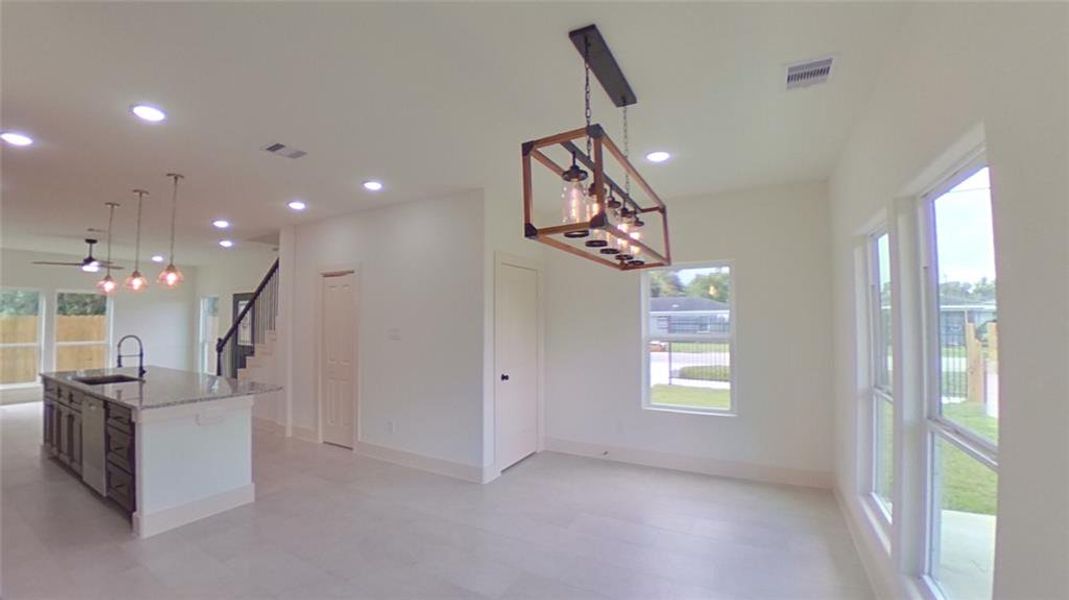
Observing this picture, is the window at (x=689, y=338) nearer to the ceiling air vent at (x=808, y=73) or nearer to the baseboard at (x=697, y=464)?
the baseboard at (x=697, y=464)

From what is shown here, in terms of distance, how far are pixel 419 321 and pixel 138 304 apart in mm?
8147

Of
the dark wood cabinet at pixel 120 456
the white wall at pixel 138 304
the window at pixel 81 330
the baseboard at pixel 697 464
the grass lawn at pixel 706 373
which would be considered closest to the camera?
the dark wood cabinet at pixel 120 456

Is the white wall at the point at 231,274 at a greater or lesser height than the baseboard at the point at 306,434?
greater

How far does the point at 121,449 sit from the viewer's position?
3.40 meters

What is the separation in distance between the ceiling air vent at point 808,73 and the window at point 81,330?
11.7 metres

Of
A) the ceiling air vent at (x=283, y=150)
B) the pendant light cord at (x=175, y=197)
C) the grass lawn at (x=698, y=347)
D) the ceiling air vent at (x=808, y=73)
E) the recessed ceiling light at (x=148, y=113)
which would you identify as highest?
the ceiling air vent at (x=808, y=73)

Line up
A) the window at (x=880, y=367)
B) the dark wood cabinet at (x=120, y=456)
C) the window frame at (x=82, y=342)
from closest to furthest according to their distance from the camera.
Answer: the window at (x=880, y=367)
the dark wood cabinet at (x=120, y=456)
the window frame at (x=82, y=342)

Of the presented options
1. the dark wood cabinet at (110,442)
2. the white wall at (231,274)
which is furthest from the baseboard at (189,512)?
the white wall at (231,274)

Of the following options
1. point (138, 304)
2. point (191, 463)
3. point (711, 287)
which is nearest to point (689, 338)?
point (711, 287)

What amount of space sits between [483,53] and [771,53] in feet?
4.48

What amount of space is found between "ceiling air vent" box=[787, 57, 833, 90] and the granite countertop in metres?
4.20

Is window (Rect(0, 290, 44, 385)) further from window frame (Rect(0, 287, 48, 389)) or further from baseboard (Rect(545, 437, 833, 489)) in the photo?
baseboard (Rect(545, 437, 833, 489))

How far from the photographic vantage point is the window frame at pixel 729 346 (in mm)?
4414

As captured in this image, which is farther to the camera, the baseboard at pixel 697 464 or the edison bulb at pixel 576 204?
the baseboard at pixel 697 464
